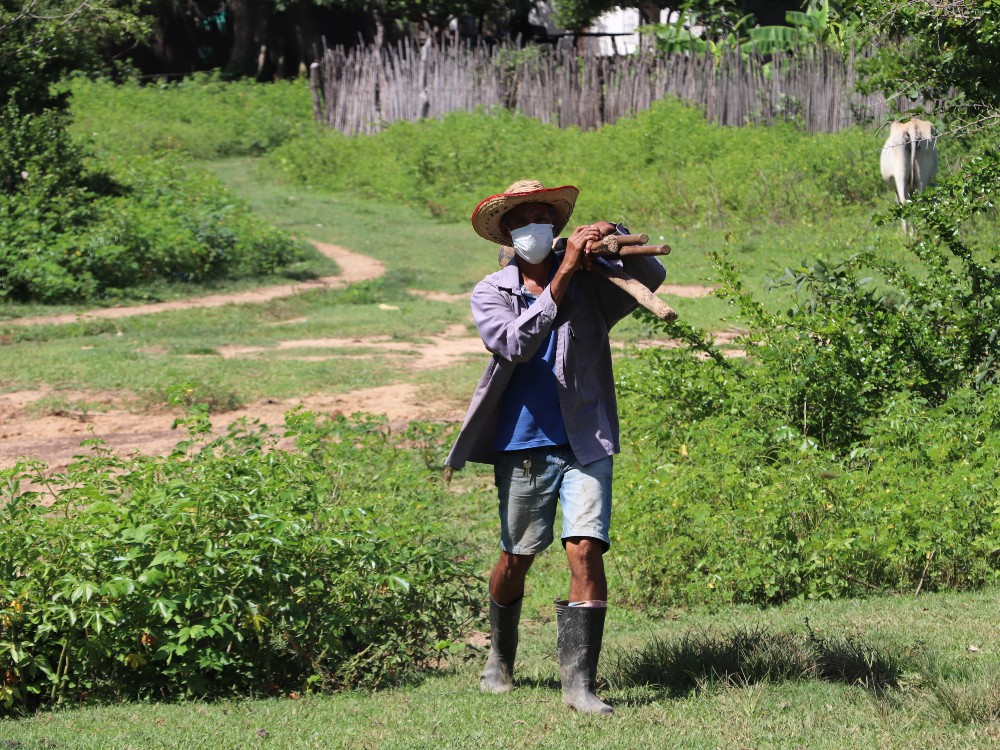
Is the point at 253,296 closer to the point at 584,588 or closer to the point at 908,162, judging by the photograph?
the point at 908,162

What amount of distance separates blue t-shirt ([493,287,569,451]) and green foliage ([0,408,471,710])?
765mm

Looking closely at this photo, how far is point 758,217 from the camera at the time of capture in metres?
16.3

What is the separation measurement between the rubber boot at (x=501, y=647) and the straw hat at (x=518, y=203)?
125cm

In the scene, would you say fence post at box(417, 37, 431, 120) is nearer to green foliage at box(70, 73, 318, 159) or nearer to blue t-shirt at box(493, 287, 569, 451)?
green foliage at box(70, 73, 318, 159)

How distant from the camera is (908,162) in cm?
1484

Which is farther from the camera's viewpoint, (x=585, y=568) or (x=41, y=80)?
(x=41, y=80)

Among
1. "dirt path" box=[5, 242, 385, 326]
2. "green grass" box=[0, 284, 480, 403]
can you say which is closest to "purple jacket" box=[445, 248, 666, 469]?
"green grass" box=[0, 284, 480, 403]

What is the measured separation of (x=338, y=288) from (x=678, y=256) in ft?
13.1

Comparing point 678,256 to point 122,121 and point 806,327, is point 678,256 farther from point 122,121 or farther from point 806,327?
point 122,121

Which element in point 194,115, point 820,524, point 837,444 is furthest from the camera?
point 194,115

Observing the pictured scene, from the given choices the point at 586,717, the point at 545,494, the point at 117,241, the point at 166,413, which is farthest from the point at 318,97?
the point at 586,717

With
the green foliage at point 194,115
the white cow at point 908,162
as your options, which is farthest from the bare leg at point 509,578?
the green foliage at point 194,115

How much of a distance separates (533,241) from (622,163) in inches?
598

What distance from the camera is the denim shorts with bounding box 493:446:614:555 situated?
4.05 m
